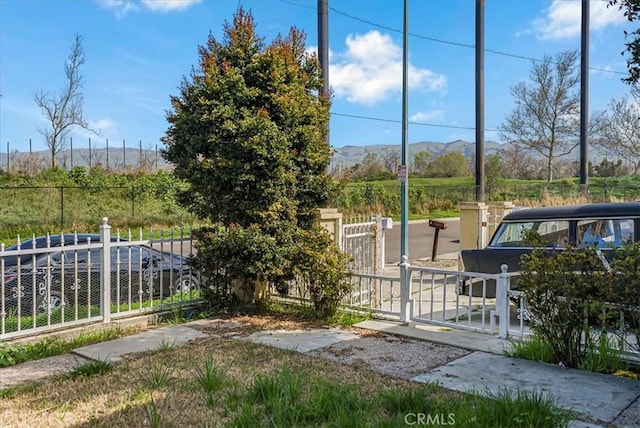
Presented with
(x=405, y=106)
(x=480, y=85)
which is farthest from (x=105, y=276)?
(x=480, y=85)

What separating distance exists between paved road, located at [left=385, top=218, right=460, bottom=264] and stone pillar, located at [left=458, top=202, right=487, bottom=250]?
3.11 m

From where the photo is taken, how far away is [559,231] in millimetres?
7590

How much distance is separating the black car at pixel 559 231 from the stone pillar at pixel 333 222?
1975mm

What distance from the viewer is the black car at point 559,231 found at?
693cm

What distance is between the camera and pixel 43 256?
7.71m

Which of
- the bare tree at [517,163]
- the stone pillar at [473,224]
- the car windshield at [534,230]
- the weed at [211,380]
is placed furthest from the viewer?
the bare tree at [517,163]

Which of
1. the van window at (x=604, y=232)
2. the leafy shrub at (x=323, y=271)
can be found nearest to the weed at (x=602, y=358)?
the van window at (x=604, y=232)

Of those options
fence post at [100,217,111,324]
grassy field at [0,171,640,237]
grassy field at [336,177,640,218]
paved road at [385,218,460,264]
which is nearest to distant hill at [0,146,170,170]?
grassy field at [0,171,640,237]

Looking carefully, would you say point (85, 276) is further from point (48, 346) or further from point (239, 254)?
point (239, 254)

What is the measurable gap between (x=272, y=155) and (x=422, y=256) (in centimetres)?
991

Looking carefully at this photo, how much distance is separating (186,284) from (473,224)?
6647 mm

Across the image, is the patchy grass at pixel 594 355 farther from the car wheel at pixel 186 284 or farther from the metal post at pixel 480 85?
the metal post at pixel 480 85

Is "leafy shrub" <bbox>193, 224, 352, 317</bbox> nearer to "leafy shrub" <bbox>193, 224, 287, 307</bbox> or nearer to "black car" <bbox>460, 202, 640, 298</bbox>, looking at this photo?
"leafy shrub" <bbox>193, 224, 287, 307</bbox>

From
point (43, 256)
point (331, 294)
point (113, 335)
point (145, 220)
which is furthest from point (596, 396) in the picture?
point (145, 220)
